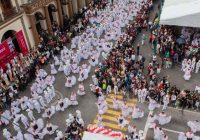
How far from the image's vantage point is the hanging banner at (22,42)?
93.4 feet

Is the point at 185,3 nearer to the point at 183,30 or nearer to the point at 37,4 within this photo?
the point at 183,30

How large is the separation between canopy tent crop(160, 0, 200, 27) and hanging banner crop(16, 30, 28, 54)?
1421 cm

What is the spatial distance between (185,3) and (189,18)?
10.5ft

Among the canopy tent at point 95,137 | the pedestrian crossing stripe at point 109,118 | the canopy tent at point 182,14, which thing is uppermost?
the canopy tent at point 182,14

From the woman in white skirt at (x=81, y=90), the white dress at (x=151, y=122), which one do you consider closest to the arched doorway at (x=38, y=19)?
the woman in white skirt at (x=81, y=90)

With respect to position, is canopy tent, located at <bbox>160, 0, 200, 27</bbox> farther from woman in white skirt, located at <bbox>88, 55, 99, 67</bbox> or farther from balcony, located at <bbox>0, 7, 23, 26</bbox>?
balcony, located at <bbox>0, 7, 23, 26</bbox>

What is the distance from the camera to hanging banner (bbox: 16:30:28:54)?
2847 cm

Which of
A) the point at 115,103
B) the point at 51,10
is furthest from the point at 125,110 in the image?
the point at 51,10

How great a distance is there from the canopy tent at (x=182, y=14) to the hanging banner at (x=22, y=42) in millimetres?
14210

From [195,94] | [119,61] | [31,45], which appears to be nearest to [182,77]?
[195,94]

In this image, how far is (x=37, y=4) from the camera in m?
29.6

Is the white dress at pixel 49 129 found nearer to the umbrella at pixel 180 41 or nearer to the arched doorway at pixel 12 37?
the arched doorway at pixel 12 37

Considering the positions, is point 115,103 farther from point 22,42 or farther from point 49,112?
point 22,42

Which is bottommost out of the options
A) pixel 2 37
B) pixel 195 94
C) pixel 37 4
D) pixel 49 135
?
pixel 49 135
